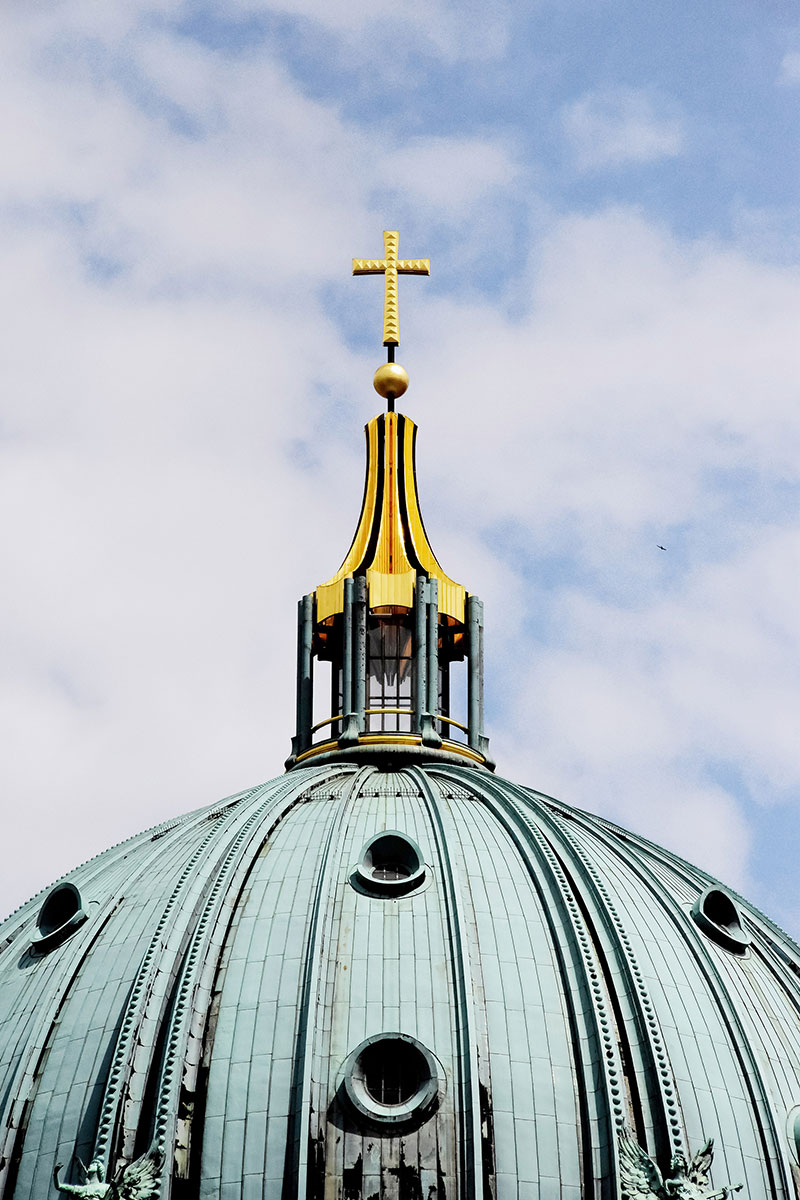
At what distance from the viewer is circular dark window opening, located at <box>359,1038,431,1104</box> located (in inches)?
1976

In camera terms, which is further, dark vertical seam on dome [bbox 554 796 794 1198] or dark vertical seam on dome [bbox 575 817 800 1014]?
dark vertical seam on dome [bbox 575 817 800 1014]

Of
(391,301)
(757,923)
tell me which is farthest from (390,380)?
(757,923)

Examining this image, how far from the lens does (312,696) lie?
67.9 meters

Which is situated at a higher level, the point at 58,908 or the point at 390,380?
the point at 390,380

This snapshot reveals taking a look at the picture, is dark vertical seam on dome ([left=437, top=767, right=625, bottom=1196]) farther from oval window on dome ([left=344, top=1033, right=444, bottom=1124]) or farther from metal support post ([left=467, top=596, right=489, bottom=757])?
metal support post ([left=467, top=596, right=489, bottom=757])

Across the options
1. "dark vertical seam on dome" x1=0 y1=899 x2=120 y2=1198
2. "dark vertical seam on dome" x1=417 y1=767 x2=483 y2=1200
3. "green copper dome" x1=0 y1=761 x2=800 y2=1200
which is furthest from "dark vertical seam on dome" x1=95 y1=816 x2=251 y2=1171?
"dark vertical seam on dome" x1=417 y1=767 x2=483 y2=1200

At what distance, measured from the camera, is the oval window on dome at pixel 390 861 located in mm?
55031

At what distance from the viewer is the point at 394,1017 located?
168 feet

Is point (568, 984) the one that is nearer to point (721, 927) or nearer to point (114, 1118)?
point (721, 927)

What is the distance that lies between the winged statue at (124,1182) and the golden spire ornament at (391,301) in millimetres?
28376

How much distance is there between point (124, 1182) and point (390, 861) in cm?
1012

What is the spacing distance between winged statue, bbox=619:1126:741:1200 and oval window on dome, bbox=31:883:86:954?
1344 cm

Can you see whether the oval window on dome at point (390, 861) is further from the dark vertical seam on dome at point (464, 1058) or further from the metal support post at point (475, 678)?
the metal support post at point (475, 678)

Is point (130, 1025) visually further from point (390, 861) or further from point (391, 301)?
point (391, 301)
